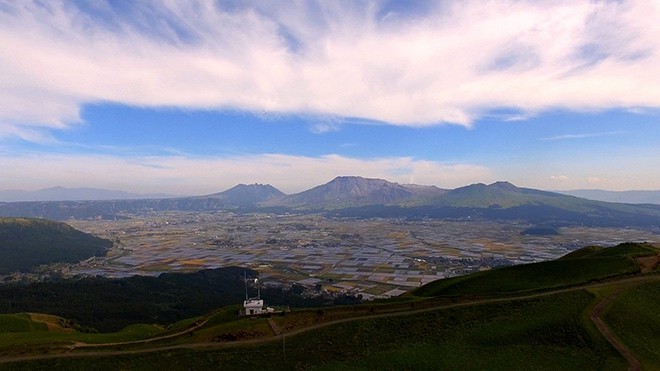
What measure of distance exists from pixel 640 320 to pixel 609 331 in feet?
22.9

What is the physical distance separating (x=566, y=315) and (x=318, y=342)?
113ft

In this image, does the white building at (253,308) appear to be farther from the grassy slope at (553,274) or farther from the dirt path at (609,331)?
the dirt path at (609,331)

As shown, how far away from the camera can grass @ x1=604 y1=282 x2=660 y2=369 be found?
153ft

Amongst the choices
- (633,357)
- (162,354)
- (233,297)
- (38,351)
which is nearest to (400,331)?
(633,357)

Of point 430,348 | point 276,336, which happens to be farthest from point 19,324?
point 430,348

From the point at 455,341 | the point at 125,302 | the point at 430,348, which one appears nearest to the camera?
the point at 430,348

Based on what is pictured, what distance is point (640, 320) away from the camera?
53.3m

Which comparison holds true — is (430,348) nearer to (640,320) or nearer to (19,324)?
(640,320)

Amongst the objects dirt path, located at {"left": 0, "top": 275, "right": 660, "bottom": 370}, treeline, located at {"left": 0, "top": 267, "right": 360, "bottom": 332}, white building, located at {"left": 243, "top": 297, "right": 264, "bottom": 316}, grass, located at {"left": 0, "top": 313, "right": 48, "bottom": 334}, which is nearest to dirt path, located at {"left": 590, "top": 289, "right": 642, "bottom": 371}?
dirt path, located at {"left": 0, "top": 275, "right": 660, "bottom": 370}

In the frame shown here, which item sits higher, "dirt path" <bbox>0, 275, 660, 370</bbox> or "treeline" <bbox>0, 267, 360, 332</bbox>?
"dirt path" <bbox>0, 275, 660, 370</bbox>

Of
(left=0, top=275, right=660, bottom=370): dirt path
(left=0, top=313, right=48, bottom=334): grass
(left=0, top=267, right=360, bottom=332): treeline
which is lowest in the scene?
(left=0, top=267, right=360, bottom=332): treeline

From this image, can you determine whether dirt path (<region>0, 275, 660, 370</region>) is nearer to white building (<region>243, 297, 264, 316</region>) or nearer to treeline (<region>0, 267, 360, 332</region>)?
white building (<region>243, 297, 264, 316</region>)

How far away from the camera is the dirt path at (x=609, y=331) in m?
43.9

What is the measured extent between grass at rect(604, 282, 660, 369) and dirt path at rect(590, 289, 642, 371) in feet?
2.19
